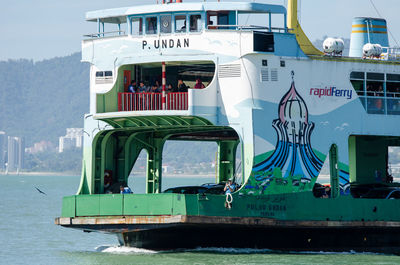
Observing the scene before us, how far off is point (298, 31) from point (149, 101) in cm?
556

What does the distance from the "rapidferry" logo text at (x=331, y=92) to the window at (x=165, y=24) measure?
473 cm

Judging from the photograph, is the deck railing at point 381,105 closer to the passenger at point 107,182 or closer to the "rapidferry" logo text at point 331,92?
the "rapidferry" logo text at point 331,92

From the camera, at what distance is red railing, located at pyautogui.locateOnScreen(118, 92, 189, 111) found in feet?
104

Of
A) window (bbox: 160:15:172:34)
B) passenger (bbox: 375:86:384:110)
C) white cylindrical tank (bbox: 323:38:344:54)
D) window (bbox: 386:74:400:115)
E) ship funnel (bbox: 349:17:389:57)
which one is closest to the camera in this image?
window (bbox: 160:15:172:34)

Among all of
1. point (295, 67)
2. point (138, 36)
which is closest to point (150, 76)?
point (138, 36)

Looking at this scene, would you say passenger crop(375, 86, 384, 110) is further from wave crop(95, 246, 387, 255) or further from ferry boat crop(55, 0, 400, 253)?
wave crop(95, 246, 387, 255)

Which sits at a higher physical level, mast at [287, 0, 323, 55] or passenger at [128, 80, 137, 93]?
mast at [287, 0, 323, 55]

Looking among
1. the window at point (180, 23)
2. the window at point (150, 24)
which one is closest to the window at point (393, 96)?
the window at point (180, 23)

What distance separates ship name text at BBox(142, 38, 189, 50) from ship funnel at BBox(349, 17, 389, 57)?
981 cm

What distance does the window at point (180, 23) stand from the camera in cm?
3206

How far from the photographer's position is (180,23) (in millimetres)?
32344

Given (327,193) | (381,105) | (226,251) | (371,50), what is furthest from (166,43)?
(381,105)

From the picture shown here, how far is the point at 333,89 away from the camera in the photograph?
108 ft

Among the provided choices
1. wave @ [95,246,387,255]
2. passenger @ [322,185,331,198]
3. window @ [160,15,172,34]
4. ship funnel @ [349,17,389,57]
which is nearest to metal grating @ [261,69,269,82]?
window @ [160,15,172,34]
